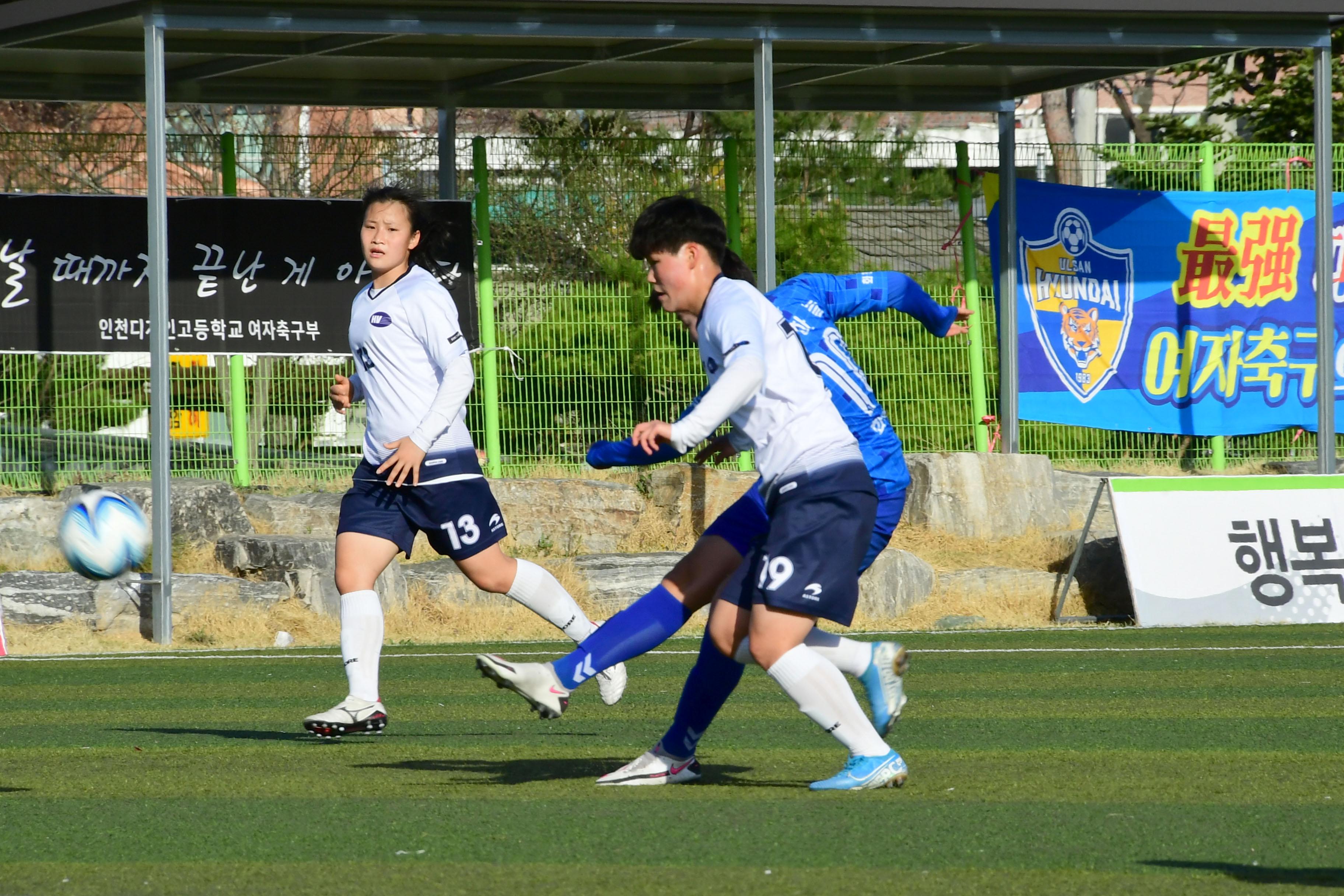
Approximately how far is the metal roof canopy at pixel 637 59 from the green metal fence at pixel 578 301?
0.53 m

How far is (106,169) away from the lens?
1561 centimetres

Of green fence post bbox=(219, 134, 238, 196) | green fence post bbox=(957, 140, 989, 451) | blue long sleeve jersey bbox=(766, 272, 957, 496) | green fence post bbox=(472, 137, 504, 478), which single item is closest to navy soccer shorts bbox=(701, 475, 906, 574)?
blue long sleeve jersey bbox=(766, 272, 957, 496)

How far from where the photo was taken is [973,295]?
54.2 feet

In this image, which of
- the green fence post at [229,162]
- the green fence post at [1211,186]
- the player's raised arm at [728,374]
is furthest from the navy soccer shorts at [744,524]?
the green fence post at [1211,186]

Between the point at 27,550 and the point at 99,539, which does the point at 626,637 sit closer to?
the point at 99,539

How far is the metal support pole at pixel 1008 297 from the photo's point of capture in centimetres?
1630

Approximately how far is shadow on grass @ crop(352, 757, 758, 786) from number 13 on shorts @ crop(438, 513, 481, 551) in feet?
2.92

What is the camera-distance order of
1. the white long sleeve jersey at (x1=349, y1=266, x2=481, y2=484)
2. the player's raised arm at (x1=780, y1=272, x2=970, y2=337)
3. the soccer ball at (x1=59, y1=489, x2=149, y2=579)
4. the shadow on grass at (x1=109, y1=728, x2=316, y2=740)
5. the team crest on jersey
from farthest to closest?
the team crest on jersey, the soccer ball at (x1=59, y1=489, x2=149, y2=579), the shadow on grass at (x1=109, y1=728, x2=316, y2=740), the white long sleeve jersey at (x1=349, y1=266, x2=481, y2=484), the player's raised arm at (x1=780, y1=272, x2=970, y2=337)

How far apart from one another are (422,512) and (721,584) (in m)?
1.55

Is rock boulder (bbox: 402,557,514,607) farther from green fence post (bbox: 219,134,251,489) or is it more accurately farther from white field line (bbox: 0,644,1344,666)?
green fence post (bbox: 219,134,251,489)

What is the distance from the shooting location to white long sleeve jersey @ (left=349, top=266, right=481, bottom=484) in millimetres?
7227

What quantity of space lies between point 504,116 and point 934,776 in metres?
27.9

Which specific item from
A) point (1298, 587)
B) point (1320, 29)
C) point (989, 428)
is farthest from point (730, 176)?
point (1298, 587)

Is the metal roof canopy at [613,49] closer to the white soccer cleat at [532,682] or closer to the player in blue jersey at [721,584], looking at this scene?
the player in blue jersey at [721,584]
